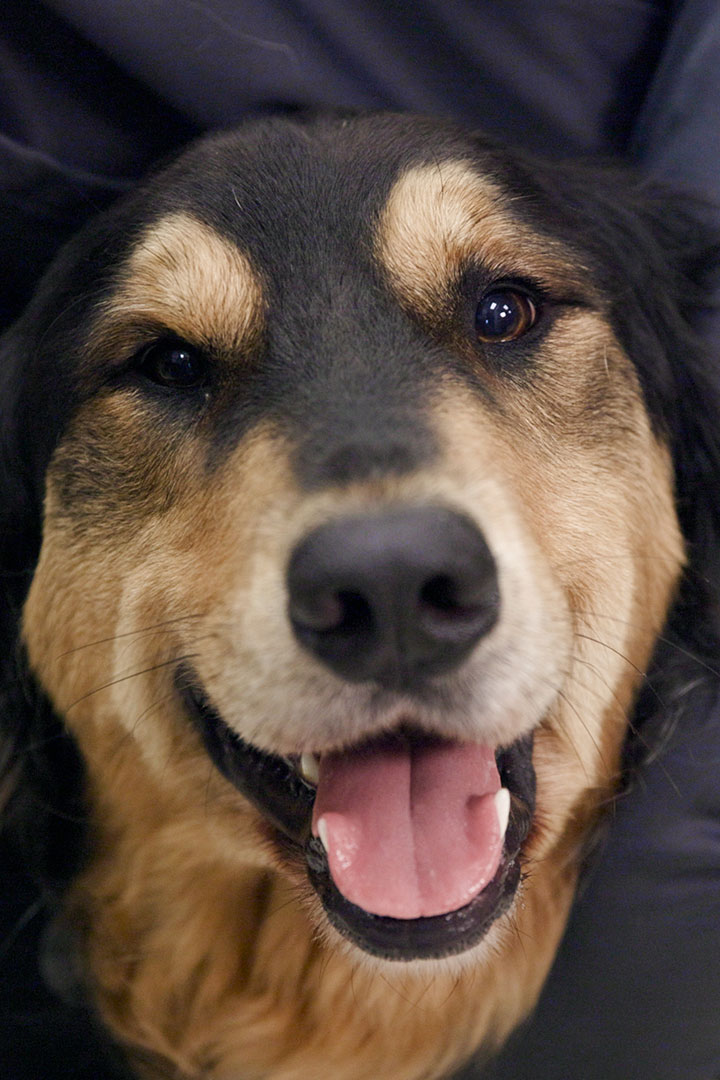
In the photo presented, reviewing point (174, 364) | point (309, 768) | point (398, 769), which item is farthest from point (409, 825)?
point (174, 364)

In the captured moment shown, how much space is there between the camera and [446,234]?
2.05m

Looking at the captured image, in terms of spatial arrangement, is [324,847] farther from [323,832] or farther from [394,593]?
[394,593]

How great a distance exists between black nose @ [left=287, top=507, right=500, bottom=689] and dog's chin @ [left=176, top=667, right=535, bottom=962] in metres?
0.25

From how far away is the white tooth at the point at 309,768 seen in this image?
189cm

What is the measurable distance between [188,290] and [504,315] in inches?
25.2

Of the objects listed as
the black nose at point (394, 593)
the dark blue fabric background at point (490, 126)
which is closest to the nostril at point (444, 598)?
the black nose at point (394, 593)

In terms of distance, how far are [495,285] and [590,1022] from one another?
155 cm

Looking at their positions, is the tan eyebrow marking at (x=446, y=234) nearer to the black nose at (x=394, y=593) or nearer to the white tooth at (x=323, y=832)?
the black nose at (x=394, y=593)

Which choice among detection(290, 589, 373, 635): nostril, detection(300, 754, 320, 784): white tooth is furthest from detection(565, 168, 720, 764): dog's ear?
detection(290, 589, 373, 635): nostril

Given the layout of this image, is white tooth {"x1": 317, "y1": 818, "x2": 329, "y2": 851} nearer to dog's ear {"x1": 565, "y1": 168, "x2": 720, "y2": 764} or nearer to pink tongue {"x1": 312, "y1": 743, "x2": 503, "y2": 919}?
pink tongue {"x1": 312, "y1": 743, "x2": 503, "y2": 919}

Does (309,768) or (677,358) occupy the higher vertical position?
(677,358)

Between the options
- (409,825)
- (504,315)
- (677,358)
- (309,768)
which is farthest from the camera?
(677,358)

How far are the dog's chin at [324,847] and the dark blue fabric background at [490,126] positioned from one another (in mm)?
384

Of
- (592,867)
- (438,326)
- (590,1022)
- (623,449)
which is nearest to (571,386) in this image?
(623,449)
